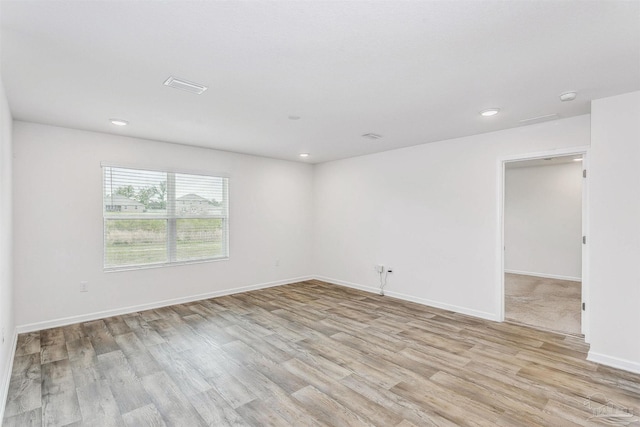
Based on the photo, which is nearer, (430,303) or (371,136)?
(371,136)

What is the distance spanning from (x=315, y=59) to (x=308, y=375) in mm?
2560

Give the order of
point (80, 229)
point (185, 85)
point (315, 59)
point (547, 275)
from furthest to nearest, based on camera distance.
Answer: point (547, 275)
point (80, 229)
point (185, 85)
point (315, 59)

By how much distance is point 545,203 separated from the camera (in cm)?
686

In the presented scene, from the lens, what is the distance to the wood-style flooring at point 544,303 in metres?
4.00

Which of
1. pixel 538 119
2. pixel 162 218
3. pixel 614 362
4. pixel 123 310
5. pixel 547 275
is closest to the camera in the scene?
pixel 614 362

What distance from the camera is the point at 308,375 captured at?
2721 mm

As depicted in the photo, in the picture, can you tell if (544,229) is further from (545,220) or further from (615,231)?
(615,231)

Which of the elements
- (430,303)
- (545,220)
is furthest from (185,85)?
(545,220)

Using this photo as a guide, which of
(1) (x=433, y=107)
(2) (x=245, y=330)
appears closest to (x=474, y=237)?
(1) (x=433, y=107)

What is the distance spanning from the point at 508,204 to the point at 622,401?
5.78 m

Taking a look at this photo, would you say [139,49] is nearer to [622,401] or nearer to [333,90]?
[333,90]

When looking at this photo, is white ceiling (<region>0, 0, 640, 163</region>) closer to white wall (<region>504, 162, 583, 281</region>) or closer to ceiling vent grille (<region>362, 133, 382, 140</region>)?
ceiling vent grille (<region>362, 133, 382, 140</region>)

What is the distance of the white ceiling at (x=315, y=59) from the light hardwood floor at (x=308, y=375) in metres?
2.50

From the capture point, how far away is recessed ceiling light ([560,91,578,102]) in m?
2.82
